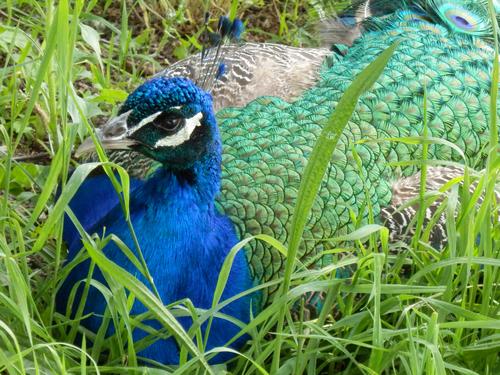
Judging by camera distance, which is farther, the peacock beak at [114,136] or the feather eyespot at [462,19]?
the feather eyespot at [462,19]

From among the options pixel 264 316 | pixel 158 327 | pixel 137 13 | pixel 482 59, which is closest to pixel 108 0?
pixel 137 13

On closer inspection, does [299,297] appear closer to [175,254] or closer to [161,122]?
[175,254]

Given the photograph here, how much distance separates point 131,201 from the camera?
1.83 m

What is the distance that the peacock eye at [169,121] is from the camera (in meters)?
1.72

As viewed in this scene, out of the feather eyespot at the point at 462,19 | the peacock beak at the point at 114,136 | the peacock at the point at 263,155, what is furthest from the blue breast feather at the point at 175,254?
the feather eyespot at the point at 462,19

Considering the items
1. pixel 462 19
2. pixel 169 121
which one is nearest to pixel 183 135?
pixel 169 121

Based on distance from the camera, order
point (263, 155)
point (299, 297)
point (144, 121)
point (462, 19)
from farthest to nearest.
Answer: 1. point (462, 19)
2. point (263, 155)
3. point (299, 297)
4. point (144, 121)

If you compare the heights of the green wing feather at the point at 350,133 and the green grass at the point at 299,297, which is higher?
the green wing feather at the point at 350,133

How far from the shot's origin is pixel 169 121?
5.66 ft

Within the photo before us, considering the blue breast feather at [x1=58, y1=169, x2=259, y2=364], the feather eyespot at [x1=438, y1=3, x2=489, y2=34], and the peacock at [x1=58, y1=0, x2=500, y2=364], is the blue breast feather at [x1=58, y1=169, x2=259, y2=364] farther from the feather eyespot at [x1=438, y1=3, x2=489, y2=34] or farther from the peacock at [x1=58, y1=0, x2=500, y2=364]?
the feather eyespot at [x1=438, y1=3, x2=489, y2=34]

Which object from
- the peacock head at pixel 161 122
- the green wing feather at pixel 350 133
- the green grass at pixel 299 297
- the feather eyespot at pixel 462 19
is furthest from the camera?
the feather eyespot at pixel 462 19

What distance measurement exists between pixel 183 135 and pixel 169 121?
4cm

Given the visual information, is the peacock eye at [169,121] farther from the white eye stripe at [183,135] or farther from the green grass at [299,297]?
the green grass at [299,297]

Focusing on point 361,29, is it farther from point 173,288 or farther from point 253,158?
point 173,288
